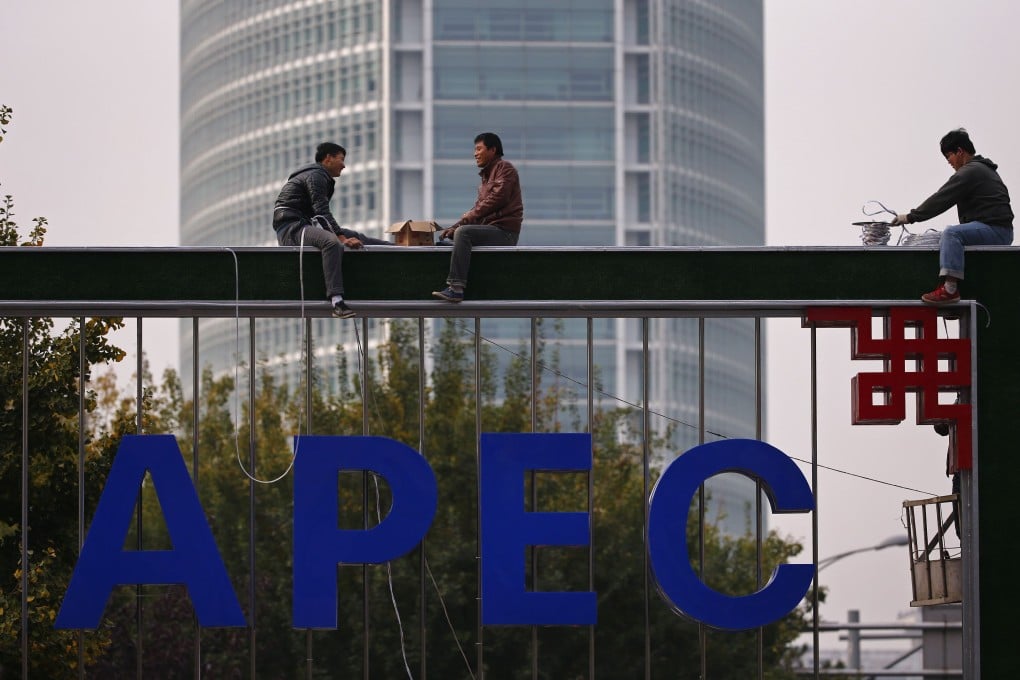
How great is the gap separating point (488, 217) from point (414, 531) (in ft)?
8.63

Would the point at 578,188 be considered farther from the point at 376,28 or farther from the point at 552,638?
the point at 552,638

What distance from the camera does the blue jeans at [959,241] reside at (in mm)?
14852

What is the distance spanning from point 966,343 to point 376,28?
11875 centimetres

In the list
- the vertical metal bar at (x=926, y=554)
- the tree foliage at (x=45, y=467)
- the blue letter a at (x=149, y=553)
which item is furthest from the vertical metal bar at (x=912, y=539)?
the tree foliage at (x=45, y=467)

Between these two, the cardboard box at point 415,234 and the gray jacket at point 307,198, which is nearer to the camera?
the gray jacket at point 307,198

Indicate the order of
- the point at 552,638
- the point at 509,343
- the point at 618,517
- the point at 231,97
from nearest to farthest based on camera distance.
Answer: the point at 552,638
the point at 618,517
the point at 509,343
the point at 231,97

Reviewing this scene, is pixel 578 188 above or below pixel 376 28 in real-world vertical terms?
below

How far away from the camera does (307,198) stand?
49.5 ft

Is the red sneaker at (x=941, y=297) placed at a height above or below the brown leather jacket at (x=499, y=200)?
below

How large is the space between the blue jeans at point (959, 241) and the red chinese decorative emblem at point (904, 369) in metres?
0.40

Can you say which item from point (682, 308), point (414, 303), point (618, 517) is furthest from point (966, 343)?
point (618, 517)

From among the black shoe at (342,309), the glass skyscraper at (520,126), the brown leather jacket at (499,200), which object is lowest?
the black shoe at (342,309)

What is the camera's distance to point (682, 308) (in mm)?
14930

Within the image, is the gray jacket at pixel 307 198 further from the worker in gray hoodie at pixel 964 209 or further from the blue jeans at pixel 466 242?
the worker in gray hoodie at pixel 964 209
